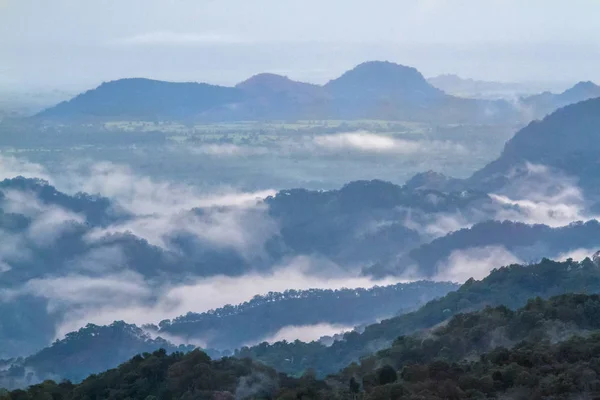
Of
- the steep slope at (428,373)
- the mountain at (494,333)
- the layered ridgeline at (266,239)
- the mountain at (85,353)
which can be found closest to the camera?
the steep slope at (428,373)

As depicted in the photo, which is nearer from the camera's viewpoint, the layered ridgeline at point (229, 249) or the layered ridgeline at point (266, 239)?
the layered ridgeline at point (229, 249)

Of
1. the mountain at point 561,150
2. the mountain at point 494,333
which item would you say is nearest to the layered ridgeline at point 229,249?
the mountain at point 561,150

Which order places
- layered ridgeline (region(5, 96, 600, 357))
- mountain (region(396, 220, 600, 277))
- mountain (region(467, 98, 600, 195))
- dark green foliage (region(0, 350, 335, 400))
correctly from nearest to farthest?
dark green foliage (region(0, 350, 335, 400)) < layered ridgeline (region(5, 96, 600, 357)) < mountain (region(396, 220, 600, 277)) < mountain (region(467, 98, 600, 195))

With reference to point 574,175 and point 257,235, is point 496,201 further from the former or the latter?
point 257,235

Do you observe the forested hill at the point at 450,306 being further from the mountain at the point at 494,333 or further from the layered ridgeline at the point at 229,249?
the layered ridgeline at the point at 229,249

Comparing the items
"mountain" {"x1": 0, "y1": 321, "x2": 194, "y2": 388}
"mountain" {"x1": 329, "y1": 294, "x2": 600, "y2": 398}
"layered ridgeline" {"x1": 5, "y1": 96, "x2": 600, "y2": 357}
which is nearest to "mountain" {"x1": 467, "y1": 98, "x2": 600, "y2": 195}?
"layered ridgeline" {"x1": 5, "y1": 96, "x2": 600, "y2": 357}

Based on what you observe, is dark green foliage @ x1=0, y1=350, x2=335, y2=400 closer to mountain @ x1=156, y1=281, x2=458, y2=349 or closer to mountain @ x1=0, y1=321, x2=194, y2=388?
mountain @ x1=0, y1=321, x2=194, y2=388
